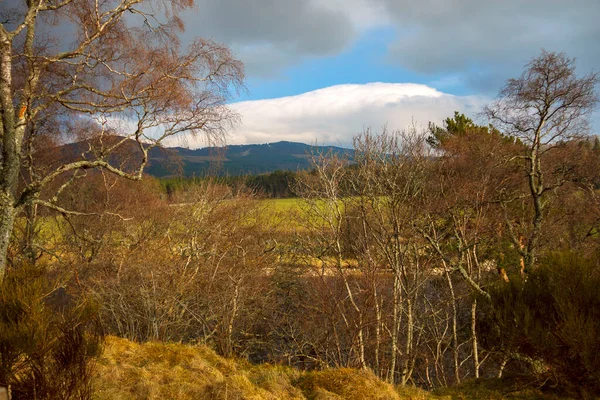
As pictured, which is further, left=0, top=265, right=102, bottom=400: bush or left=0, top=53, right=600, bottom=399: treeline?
left=0, top=53, right=600, bottom=399: treeline

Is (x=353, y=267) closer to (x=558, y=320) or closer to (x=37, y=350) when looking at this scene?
(x=558, y=320)

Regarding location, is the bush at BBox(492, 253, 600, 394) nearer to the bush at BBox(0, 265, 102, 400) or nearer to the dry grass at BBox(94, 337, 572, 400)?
the dry grass at BBox(94, 337, 572, 400)

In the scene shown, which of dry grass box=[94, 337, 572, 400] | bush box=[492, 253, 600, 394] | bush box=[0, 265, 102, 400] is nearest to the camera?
bush box=[0, 265, 102, 400]

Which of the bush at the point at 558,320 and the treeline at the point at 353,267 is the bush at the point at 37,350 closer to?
the treeline at the point at 353,267

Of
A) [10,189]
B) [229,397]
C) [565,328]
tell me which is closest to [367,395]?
[229,397]

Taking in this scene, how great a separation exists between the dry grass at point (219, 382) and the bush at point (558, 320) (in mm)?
558

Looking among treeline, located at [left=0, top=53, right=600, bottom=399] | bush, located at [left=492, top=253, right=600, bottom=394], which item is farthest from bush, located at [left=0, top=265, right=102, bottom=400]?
bush, located at [left=492, top=253, right=600, bottom=394]

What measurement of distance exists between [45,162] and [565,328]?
14573mm

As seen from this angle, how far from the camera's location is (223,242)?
47.9 ft

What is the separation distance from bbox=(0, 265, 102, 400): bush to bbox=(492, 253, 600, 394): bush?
17.2 ft

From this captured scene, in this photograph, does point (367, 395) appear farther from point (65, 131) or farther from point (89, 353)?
point (65, 131)

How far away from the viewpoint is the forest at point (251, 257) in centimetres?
449

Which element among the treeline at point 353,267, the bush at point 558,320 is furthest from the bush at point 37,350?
the bush at point 558,320

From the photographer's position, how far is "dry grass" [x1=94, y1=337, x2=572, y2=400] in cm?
425
